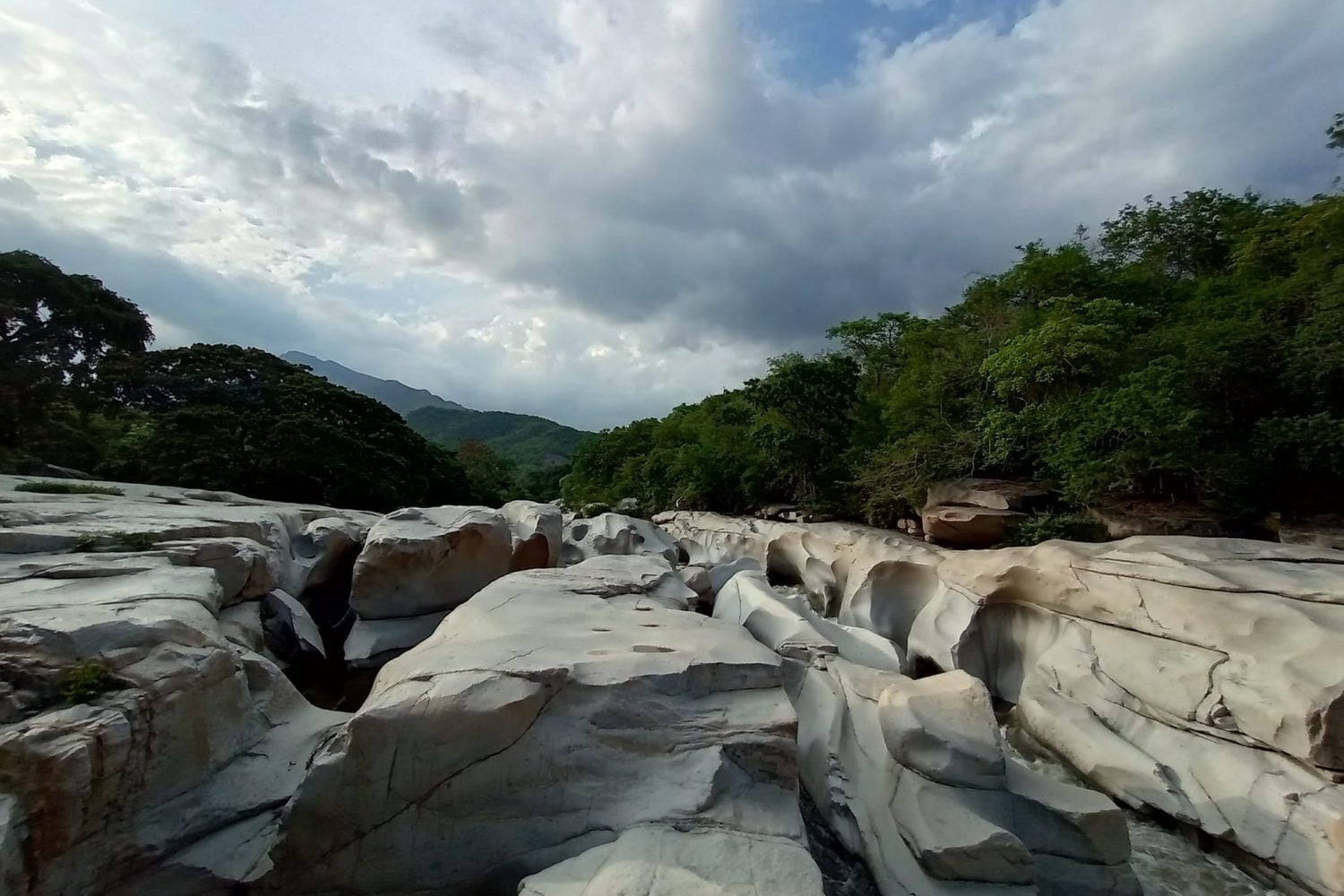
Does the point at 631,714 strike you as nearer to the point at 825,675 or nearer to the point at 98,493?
the point at 825,675

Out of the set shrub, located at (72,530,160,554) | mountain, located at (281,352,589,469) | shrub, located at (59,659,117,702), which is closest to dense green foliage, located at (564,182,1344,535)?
shrub, located at (59,659,117,702)

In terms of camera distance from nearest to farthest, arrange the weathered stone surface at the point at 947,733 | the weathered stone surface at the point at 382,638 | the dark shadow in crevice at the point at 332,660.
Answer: the weathered stone surface at the point at 947,733 → the dark shadow in crevice at the point at 332,660 → the weathered stone surface at the point at 382,638

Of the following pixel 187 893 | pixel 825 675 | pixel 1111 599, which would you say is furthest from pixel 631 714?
pixel 1111 599

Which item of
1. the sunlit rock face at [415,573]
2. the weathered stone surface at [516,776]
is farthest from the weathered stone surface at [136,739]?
the sunlit rock face at [415,573]

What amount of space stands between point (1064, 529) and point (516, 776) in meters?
9.47

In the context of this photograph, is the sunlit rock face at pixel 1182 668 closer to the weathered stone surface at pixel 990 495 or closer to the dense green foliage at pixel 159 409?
the weathered stone surface at pixel 990 495

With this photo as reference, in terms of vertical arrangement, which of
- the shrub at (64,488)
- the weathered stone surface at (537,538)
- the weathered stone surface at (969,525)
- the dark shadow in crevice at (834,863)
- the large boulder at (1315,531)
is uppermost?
the large boulder at (1315,531)

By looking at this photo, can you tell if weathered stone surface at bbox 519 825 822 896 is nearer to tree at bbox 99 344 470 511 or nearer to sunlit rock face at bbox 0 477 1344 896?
sunlit rock face at bbox 0 477 1344 896

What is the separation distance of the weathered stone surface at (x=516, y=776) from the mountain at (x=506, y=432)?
53698mm

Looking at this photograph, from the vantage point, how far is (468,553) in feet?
32.0

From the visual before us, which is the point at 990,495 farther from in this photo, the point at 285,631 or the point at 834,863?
the point at 285,631

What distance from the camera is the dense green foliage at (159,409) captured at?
14.7 m

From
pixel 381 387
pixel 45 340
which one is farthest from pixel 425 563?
pixel 381 387

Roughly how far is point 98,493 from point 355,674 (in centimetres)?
541
